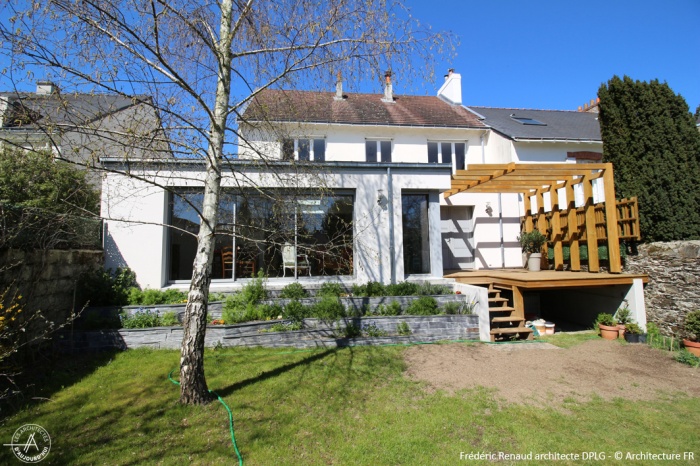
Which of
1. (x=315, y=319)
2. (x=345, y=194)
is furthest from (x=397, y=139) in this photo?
(x=315, y=319)

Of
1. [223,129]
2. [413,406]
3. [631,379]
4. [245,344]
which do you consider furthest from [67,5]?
[631,379]

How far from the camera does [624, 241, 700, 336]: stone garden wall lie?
745 cm

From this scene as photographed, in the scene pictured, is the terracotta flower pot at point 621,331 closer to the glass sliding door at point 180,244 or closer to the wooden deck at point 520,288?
the wooden deck at point 520,288

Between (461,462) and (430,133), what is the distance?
12137 mm

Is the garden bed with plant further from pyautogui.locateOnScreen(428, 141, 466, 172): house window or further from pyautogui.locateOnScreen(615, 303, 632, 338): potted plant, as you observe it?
pyautogui.locateOnScreen(428, 141, 466, 172): house window

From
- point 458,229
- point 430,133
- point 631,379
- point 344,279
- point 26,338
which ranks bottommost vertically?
point 631,379

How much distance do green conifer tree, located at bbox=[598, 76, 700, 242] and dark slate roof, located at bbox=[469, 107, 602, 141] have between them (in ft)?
11.0

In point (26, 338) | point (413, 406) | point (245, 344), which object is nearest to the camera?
point (413, 406)

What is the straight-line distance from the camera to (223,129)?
14.3 feet

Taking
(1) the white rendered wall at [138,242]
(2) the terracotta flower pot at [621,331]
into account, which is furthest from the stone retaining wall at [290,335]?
(2) the terracotta flower pot at [621,331]

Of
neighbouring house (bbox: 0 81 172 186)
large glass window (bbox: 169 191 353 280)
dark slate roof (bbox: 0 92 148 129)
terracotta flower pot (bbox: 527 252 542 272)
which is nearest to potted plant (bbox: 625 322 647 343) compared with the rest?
terracotta flower pot (bbox: 527 252 542 272)

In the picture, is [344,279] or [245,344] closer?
[245,344]

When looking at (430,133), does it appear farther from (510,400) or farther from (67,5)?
(67,5)

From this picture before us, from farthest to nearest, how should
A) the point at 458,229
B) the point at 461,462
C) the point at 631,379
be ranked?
the point at 458,229 < the point at 631,379 < the point at 461,462
